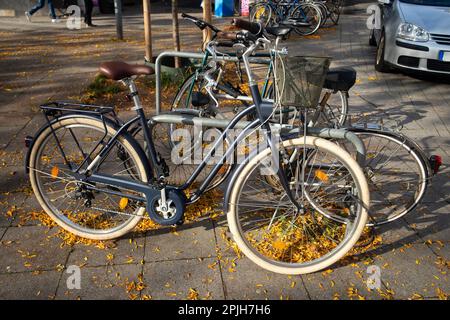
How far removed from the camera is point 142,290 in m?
2.60

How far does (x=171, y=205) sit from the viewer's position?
2.82m

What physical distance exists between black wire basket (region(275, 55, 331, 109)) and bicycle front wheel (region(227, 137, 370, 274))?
0.25 meters

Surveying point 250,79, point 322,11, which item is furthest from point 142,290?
point 322,11

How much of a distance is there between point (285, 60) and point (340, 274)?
4.68ft

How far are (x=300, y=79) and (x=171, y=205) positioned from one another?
1.19 metres

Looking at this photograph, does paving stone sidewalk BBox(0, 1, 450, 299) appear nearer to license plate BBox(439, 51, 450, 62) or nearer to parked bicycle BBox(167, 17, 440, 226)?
parked bicycle BBox(167, 17, 440, 226)

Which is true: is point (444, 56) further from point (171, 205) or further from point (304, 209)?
point (171, 205)

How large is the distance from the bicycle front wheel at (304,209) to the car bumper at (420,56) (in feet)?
13.5

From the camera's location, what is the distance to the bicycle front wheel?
8.26 ft

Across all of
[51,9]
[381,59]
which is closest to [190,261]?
[381,59]

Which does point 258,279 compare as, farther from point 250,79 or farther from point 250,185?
point 250,79

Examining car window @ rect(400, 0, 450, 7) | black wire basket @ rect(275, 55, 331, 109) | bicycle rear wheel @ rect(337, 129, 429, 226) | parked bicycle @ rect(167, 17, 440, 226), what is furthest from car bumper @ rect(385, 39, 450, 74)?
black wire basket @ rect(275, 55, 331, 109)

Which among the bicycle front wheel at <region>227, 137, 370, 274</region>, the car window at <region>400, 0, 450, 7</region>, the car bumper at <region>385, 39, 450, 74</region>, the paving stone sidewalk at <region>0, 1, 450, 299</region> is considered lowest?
the paving stone sidewalk at <region>0, 1, 450, 299</region>

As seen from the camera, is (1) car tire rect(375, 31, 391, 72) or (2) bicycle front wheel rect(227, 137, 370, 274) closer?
(2) bicycle front wheel rect(227, 137, 370, 274)
